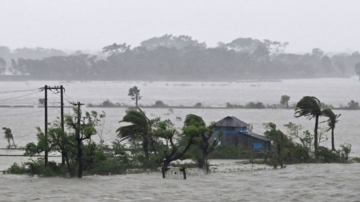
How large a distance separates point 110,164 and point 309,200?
28.4ft

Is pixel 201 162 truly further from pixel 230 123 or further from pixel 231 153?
pixel 230 123

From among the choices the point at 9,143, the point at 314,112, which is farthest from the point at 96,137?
the point at 314,112

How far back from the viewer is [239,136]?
33656mm

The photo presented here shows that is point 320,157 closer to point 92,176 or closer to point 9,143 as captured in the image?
point 92,176

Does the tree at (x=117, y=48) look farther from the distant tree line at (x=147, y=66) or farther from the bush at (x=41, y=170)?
the bush at (x=41, y=170)

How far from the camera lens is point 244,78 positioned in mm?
164375

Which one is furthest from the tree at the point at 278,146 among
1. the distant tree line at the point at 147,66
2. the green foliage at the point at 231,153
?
the distant tree line at the point at 147,66

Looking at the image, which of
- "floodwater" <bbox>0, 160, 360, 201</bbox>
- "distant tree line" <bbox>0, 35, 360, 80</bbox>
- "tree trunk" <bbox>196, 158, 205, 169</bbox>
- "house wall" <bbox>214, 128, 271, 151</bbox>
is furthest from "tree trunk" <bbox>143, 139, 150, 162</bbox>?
"distant tree line" <bbox>0, 35, 360, 80</bbox>

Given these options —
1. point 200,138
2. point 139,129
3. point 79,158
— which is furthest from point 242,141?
point 79,158

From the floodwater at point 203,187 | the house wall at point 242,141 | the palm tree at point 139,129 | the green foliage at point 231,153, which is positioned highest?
the palm tree at point 139,129

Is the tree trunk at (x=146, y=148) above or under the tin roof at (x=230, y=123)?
under

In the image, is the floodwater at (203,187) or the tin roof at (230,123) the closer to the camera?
the floodwater at (203,187)

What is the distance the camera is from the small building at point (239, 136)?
109 ft

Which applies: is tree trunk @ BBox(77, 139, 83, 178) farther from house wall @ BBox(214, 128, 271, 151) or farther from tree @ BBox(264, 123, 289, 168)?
house wall @ BBox(214, 128, 271, 151)
